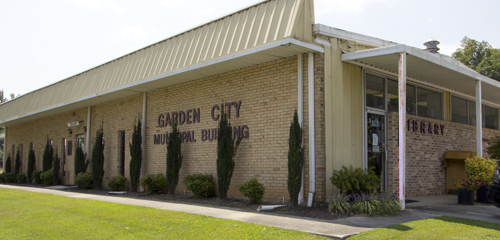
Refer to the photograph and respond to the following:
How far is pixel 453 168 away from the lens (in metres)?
13.4

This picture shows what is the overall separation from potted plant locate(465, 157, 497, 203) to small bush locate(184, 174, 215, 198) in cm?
691

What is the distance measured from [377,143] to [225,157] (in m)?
4.10

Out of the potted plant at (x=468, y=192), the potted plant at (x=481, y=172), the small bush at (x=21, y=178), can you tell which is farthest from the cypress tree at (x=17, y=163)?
the potted plant at (x=481, y=172)

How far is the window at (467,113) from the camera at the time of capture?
14.7m

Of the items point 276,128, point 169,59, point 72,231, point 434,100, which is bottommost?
point 72,231

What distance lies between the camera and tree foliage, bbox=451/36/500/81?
42028 millimetres

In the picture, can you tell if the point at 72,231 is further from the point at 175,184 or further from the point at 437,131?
the point at 437,131

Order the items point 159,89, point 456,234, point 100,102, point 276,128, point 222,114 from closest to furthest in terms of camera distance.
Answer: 1. point 456,234
2. point 276,128
3. point 222,114
4. point 159,89
5. point 100,102

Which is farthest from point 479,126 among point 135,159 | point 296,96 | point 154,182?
point 135,159

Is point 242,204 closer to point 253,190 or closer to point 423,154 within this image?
point 253,190

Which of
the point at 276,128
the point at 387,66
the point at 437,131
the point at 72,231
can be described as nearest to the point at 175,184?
the point at 276,128

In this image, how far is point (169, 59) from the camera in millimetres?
12984

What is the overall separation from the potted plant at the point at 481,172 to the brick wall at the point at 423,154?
1701 mm

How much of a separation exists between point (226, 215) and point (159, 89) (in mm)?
7454
